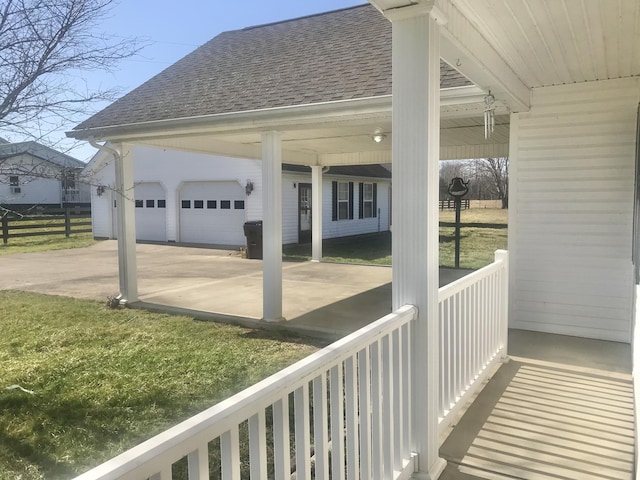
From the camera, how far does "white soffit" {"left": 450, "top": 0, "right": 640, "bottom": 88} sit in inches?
112

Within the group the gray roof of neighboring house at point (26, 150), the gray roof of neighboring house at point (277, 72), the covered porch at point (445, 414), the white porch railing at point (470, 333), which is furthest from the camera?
the gray roof of neighboring house at point (277, 72)

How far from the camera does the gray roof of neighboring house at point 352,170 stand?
48.6 ft

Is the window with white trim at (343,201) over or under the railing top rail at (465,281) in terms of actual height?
over

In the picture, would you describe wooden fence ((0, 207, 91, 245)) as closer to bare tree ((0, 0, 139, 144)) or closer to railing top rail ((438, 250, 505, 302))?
bare tree ((0, 0, 139, 144))

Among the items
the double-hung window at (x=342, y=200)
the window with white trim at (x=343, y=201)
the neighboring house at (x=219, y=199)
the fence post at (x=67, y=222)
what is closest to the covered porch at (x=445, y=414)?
the neighboring house at (x=219, y=199)

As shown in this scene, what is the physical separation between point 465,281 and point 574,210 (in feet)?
8.43

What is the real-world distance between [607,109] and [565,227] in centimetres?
125

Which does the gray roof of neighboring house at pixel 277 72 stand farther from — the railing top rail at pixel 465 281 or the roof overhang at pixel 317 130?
the railing top rail at pixel 465 281

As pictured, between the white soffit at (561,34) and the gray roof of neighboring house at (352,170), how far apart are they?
1021 centimetres

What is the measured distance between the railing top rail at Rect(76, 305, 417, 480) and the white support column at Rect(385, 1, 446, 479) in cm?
46

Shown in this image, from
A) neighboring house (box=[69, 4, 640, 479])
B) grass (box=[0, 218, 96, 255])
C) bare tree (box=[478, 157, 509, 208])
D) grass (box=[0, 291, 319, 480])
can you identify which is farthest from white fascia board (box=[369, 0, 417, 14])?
bare tree (box=[478, 157, 509, 208])

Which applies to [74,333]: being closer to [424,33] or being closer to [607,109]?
[424,33]

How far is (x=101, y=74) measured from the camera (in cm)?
530

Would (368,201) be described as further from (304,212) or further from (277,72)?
(277,72)
